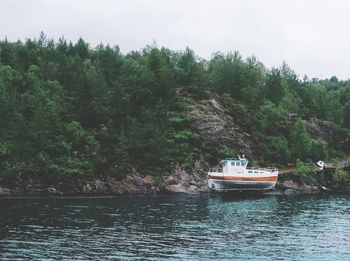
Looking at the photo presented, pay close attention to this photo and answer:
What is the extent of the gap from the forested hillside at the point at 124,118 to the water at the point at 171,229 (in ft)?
34.7

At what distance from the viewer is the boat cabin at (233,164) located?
98750mm

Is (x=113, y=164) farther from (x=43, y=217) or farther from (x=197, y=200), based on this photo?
(x=43, y=217)

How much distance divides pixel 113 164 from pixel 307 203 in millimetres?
34720

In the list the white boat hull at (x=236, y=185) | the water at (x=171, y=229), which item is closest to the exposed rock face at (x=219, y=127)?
the white boat hull at (x=236, y=185)

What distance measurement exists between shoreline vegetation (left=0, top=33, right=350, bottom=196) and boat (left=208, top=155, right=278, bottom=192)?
10.8 feet

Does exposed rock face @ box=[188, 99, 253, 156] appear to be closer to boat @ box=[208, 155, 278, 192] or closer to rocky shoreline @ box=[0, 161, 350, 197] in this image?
boat @ box=[208, 155, 278, 192]

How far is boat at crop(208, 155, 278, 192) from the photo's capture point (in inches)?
3829

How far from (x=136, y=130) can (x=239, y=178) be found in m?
22.3

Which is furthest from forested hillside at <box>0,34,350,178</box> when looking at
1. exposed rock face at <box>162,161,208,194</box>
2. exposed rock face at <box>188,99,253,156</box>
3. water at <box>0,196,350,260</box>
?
water at <box>0,196,350,260</box>

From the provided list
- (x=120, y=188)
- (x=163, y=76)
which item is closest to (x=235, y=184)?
(x=120, y=188)

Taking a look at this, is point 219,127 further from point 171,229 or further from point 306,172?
point 171,229

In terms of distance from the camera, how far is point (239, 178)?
321 feet

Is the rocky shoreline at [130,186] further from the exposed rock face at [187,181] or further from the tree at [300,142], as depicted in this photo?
the tree at [300,142]

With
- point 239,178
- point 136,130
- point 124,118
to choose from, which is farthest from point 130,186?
point 239,178
